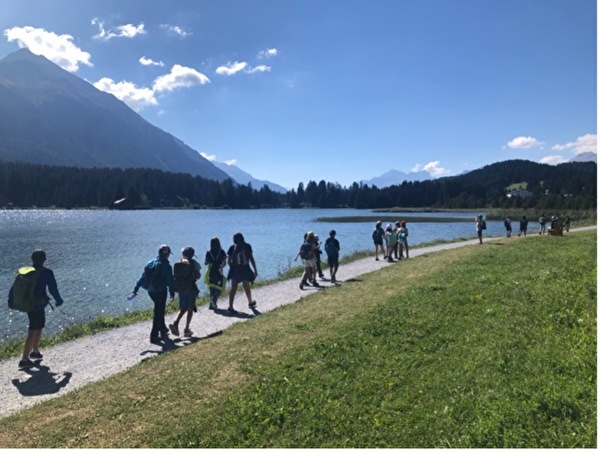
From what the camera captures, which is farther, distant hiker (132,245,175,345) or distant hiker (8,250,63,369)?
distant hiker (132,245,175,345)

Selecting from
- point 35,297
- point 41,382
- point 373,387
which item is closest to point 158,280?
point 35,297

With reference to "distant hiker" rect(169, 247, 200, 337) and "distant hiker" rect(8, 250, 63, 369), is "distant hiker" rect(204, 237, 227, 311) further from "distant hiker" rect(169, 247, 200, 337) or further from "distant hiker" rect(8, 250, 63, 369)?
"distant hiker" rect(8, 250, 63, 369)

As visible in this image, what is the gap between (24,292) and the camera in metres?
9.94

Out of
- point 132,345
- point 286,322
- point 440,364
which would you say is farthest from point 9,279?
point 440,364

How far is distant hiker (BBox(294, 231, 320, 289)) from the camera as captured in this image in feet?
60.2

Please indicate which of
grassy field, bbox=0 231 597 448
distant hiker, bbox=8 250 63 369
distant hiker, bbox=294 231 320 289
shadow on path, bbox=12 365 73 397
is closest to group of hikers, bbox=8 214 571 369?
distant hiker, bbox=8 250 63 369

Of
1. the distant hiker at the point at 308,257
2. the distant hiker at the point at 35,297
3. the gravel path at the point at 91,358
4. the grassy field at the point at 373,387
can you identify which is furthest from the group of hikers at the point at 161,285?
the distant hiker at the point at 308,257

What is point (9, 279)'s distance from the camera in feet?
85.5

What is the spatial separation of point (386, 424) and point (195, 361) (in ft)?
15.5

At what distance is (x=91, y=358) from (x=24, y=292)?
7.42 ft

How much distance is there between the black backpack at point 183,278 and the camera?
11477mm

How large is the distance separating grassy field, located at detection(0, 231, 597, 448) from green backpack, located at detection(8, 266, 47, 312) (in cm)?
322

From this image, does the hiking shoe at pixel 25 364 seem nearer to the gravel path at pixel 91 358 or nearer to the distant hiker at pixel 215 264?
the gravel path at pixel 91 358

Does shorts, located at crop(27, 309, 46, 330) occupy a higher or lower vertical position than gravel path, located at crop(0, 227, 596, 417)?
higher
